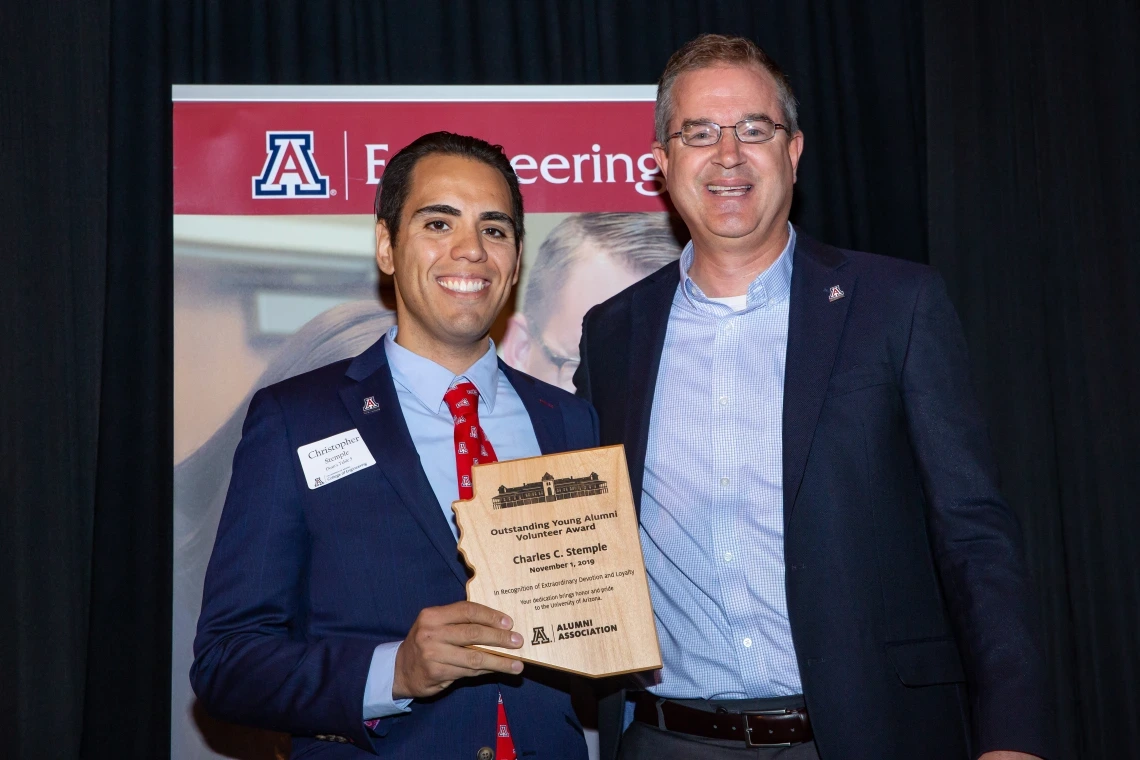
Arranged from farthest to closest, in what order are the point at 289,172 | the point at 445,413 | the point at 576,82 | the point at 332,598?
the point at 576,82, the point at 289,172, the point at 445,413, the point at 332,598

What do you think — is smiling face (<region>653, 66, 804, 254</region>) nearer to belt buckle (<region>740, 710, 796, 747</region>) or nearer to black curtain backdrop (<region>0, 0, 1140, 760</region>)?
belt buckle (<region>740, 710, 796, 747</region>)

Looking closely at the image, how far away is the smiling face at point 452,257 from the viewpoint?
224cm

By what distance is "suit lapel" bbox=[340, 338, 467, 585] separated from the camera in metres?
2.02

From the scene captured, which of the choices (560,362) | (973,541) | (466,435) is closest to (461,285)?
(466,435)

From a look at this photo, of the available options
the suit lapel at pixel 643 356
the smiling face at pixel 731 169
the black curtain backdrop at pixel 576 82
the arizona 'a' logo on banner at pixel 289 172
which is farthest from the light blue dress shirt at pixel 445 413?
the black curtain backdrop at pixel 576 82

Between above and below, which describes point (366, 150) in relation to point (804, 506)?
above

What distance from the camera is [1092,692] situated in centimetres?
404

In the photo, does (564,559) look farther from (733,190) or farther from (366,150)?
(366,150)

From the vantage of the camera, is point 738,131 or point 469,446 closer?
point 469,446

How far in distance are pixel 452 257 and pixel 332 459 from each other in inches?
21.0

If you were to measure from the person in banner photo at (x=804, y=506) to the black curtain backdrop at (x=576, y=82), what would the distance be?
1818 mm

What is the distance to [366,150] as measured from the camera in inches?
129

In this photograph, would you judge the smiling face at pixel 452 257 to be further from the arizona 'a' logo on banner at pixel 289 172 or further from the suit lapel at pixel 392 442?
the arizona 'a' logo on banner at pixel 289 172
